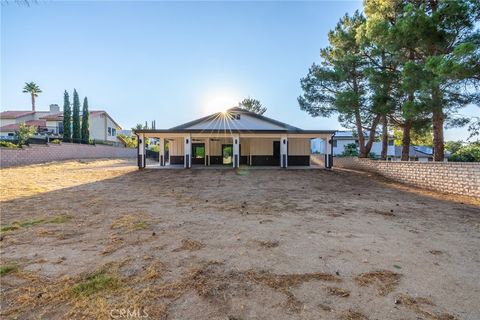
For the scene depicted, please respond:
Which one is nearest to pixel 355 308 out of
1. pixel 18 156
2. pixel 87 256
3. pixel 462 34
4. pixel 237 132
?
pixel 87 256

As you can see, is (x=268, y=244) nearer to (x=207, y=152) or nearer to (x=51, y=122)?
(x=207, y=152)

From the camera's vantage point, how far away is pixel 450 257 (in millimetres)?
4031

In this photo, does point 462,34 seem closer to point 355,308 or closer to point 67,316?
point 355,308

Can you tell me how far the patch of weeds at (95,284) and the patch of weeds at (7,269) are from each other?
1133 millimetres

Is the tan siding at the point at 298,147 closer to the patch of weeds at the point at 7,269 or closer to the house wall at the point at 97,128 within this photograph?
the patch of weeds at the point at 7,269

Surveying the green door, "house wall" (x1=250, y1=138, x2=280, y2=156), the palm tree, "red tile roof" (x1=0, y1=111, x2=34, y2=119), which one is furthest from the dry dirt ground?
the palm tree

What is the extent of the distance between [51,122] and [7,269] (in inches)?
1556

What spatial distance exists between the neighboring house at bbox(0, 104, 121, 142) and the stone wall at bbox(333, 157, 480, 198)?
36.9m

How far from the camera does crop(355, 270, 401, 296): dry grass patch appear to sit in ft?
10.1

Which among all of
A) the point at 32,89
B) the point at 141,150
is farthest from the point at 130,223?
the point at 32,89

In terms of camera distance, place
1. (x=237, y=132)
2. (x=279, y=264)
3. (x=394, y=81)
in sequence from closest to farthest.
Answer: (x=279, y=264)
(x=394, y=81)
(x=237, y=132)

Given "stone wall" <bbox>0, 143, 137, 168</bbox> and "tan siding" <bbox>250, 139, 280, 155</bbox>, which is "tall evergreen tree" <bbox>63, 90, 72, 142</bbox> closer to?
"stone wall" <bbox>0, 143, 137, 168</bbox>

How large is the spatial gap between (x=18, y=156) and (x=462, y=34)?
26566 mm

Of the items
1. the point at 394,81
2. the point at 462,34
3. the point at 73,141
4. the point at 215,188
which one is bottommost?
the point at 215,188
